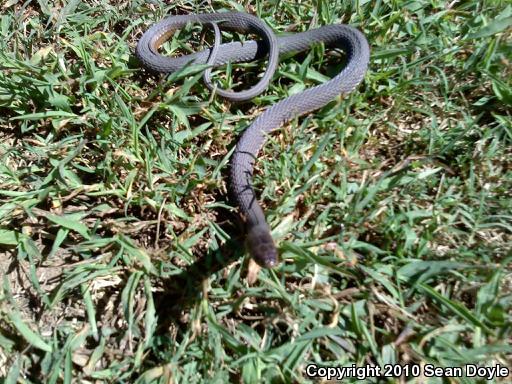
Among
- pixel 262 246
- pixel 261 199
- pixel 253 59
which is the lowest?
pixel 261 199

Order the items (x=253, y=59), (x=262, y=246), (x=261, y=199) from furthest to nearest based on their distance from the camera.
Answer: (x=253, y=59) → (x=261, y=199) → (x=262, y=246)

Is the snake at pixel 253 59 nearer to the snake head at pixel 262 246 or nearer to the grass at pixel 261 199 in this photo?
the grass at pixel 261 199

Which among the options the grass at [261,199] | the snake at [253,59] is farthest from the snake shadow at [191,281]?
the snake at [253,59]

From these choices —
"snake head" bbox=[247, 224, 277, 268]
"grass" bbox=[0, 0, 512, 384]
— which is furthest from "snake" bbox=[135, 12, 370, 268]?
"snake head" bbox=[247, 224, 277, 268]

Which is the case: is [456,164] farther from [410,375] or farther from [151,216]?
[151,216]

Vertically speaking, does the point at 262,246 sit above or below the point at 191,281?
above

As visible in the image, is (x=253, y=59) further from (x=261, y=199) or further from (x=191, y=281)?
(x=191, y=281)

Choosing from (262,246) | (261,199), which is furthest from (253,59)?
(262,246)

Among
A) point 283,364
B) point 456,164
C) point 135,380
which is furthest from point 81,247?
point 456,164
